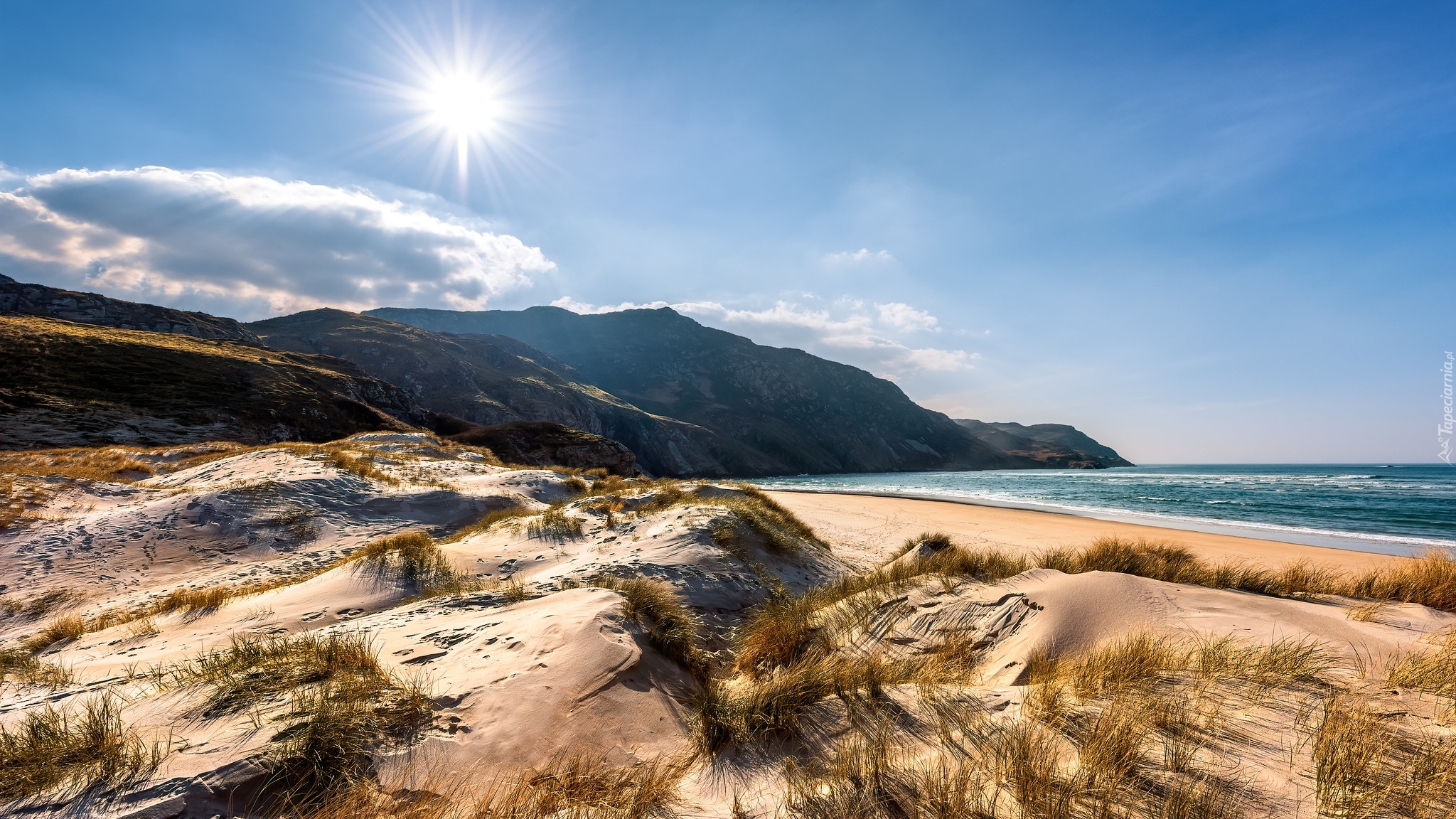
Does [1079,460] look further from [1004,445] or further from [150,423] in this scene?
[150,423]

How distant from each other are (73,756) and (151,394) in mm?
45205

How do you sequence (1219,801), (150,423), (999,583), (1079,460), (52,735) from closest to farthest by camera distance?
(1219,801) < (52,735) < (999,583) < (150,423) < (1079,460)

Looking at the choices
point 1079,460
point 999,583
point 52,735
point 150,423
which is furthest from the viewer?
point 1079,460

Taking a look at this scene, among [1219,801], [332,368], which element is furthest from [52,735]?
[332,368]

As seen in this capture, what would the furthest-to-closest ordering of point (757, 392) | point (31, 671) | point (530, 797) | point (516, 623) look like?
point (757, 392) < point (516, 623) < point (31, 671) < point (530, 797)

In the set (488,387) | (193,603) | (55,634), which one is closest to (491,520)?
(193,603)

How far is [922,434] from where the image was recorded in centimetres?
15575

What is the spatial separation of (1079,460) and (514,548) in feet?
602

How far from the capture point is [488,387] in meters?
82.2

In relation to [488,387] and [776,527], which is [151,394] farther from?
[488,387]

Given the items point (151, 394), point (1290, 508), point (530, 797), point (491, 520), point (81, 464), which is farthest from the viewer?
point (151, 394)

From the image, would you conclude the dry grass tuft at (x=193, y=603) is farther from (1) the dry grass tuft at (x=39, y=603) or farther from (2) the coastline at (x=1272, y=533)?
(2) the coastline at (x=1272, y=533)


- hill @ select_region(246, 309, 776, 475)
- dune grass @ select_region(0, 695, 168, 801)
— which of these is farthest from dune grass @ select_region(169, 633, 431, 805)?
hill @ select_region(246, 309, 776, 475)

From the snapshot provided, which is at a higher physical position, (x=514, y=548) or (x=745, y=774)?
(x=745, y=774)
